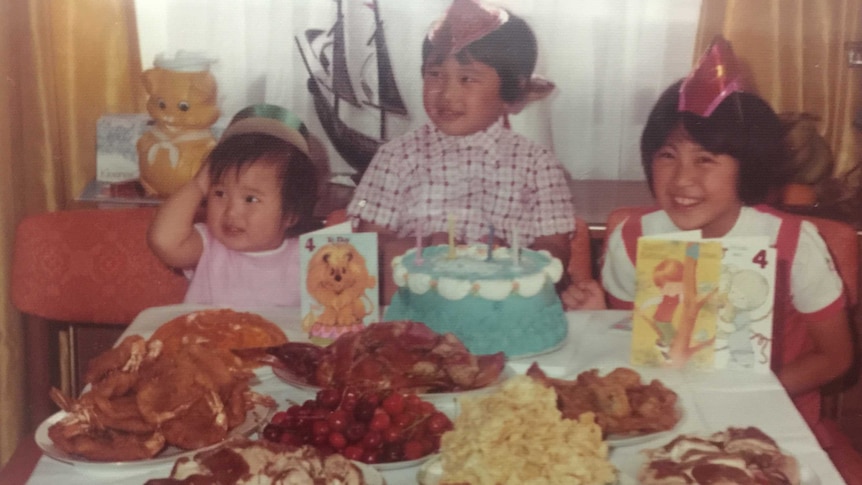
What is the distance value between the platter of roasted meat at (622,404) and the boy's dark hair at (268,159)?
0.57 meters

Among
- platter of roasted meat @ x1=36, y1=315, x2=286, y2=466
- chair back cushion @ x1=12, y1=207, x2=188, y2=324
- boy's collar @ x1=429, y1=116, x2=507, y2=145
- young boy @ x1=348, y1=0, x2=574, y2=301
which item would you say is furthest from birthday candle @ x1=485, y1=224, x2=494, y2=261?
chair back cushion @ x1=12, y1=207, x2=188, y2=324

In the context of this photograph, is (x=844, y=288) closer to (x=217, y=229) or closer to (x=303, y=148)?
(x=303, y=148)

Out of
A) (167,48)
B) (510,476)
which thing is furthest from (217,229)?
(510,476)

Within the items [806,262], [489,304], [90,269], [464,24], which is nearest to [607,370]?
[489,304]

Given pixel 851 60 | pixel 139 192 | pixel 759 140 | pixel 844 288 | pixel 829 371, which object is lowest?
pixel 829 371

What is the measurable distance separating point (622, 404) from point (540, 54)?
1.96 feet

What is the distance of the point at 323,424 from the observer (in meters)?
0.84

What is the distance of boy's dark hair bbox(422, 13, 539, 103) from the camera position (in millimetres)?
1291

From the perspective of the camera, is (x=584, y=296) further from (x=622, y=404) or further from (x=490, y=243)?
(x=622, y=404)

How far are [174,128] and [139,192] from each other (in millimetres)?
124

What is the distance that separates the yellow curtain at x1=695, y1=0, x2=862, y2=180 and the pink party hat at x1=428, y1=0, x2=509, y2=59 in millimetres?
299

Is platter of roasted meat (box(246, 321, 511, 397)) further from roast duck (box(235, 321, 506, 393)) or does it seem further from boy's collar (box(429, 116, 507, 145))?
boy's collar (box(429, 116, 507, 145))

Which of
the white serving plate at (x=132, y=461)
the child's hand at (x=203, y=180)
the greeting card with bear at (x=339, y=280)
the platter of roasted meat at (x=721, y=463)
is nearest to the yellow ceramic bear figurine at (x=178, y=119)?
the child's hand at (x=203, y=180)

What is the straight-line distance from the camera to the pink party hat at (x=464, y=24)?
4.21 feet
